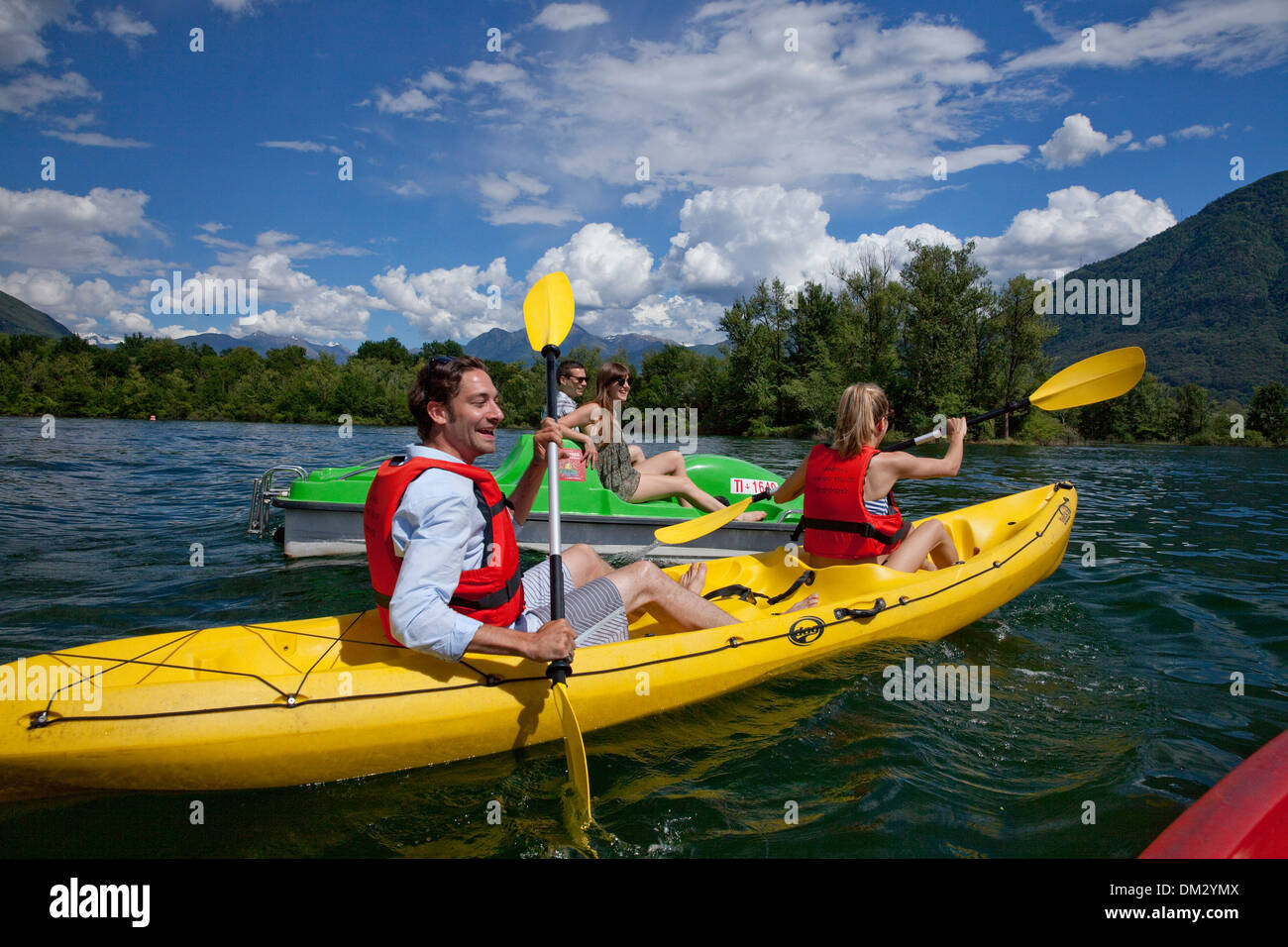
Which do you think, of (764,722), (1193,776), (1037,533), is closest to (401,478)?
(764,722)

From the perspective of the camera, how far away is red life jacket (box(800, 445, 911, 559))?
4.50 metres

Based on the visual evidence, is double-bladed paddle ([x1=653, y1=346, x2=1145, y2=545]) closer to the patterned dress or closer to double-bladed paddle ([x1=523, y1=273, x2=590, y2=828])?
the patterned dress

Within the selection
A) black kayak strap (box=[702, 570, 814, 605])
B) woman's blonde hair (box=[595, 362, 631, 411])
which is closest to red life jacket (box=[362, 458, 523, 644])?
black kayak strap (box=[702, 570, 814, 605])

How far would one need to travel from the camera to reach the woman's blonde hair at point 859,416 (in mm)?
4332

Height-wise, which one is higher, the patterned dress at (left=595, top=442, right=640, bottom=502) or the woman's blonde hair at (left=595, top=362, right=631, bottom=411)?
the woman's blonde hair at (left=595, top=362, right=631, bottom=411)

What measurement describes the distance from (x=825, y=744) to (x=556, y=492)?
183cm

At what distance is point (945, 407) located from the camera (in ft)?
113

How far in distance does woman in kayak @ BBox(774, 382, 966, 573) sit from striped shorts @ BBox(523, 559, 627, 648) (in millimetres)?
1772

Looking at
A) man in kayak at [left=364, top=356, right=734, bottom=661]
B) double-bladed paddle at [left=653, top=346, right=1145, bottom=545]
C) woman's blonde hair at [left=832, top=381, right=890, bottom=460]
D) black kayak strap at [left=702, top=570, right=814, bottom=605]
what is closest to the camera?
man in kayak at [left=364, top=356, right=734, bottom=661]

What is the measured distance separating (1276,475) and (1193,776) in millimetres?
18289

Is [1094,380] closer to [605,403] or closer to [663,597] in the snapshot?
[605,403]

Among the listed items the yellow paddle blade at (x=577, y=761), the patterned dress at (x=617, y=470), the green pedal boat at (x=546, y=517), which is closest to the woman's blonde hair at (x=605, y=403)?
the patterned dress at (x=617, y=470)

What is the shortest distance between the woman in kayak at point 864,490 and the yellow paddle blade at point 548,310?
1964 mm
